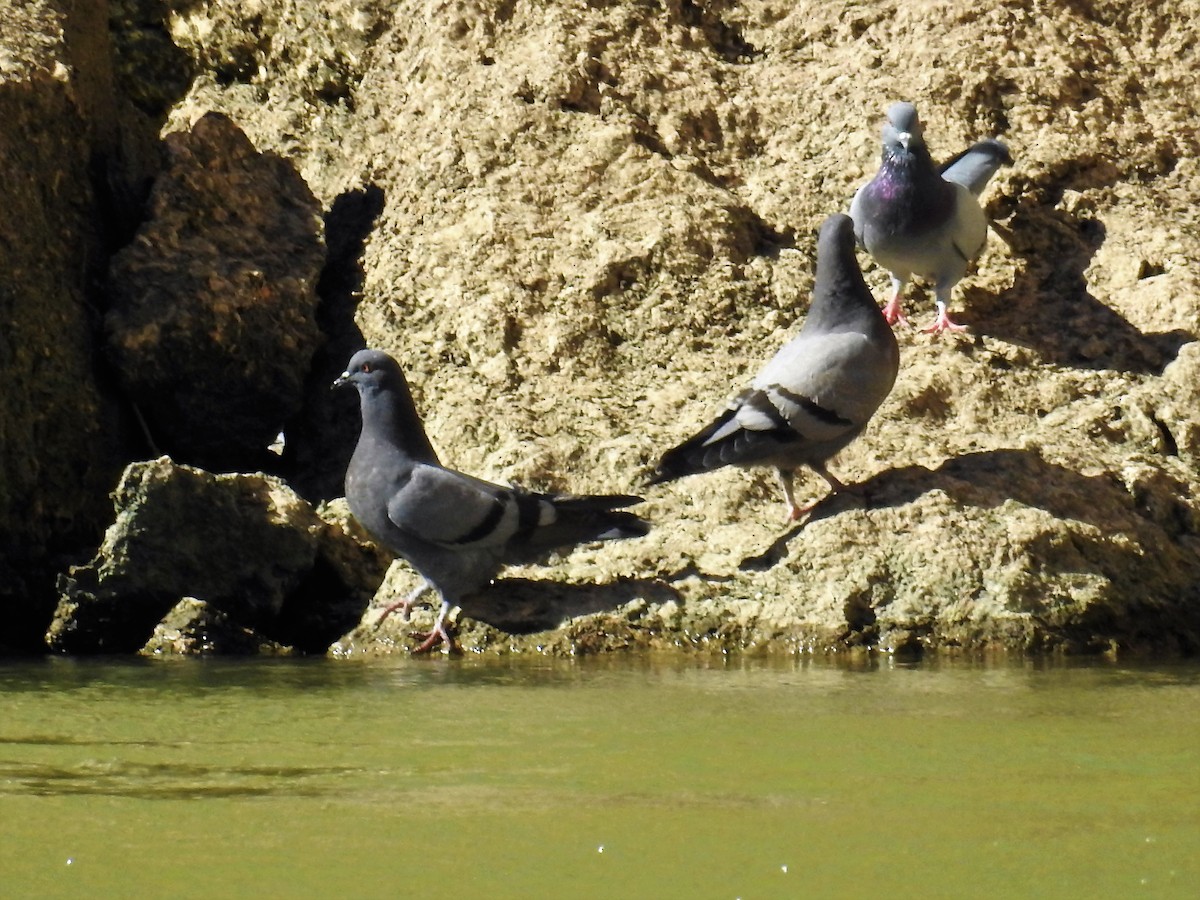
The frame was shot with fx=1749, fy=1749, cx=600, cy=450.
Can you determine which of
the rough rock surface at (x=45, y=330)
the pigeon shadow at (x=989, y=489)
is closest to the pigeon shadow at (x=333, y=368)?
the rough rock surface at (x=45, y=330)

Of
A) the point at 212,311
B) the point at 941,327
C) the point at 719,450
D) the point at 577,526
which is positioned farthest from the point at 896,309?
the point at 212,311

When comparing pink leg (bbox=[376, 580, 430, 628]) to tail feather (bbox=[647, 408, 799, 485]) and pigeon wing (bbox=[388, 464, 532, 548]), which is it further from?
tail feather (bbox=[647, 408, 799, 485])

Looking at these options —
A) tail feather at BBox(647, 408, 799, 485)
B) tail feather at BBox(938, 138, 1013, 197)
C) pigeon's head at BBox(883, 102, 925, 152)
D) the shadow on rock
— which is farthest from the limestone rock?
tail feather at BBox(938, 138, 1013, 197)

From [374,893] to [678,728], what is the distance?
153 cm

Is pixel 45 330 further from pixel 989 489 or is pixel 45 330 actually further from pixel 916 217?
pixel 989 489

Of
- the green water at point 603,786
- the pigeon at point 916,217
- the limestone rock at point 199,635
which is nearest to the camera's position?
the green water at point 603,786

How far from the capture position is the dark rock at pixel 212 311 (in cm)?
711

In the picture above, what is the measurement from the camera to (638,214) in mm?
7668

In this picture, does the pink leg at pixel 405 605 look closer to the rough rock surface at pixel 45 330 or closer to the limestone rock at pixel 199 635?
Result: the limestone rock at pixel 199 635

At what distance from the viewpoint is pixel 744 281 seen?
24.7ft

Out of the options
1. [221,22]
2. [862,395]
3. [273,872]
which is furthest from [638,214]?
[273,872]

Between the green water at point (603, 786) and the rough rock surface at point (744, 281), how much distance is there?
910 mm

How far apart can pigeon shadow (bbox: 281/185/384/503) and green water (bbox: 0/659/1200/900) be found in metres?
2.49

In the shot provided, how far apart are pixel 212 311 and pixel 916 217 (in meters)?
2.87
